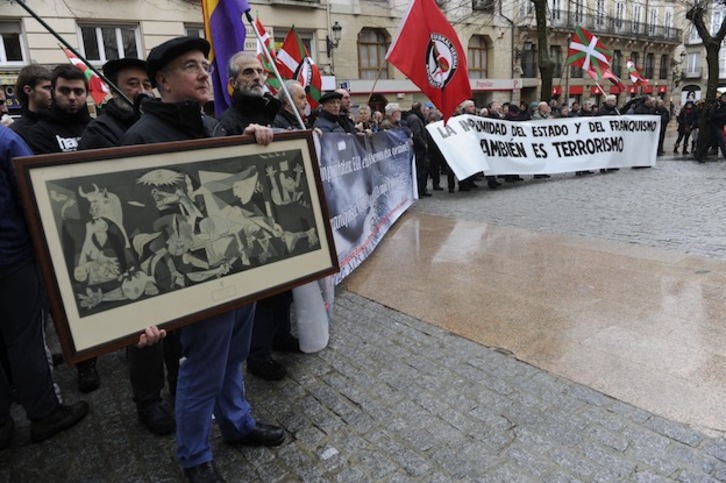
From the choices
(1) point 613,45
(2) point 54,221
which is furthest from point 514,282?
(1) point 613,45

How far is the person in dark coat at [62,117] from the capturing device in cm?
341

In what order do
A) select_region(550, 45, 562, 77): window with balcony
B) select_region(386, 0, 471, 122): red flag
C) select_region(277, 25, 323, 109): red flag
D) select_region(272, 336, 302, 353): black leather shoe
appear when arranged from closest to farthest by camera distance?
select_region(272, 336, 302, 353): black leather shoe, select_region(386, 0, 471, 122): red flag, select_region(277, 25, 323, 109): red flag, select_region(550, 45, 562, 77): window with balcony

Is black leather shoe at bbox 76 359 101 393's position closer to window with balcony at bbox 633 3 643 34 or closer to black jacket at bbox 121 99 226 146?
black jacket at bbox 121 99 226 146

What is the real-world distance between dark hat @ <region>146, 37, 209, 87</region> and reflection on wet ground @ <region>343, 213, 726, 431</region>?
264 cm

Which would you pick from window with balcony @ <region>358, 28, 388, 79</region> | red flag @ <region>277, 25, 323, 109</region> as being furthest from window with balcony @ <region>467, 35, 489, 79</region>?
red flag @ <region>277, 25, 323, 109</region>

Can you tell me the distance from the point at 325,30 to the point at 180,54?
2333 centimetres

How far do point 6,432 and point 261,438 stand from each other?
142 centimetres

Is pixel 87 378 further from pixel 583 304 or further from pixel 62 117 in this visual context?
pixel 583 304

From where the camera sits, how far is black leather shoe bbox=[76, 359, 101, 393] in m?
3.23

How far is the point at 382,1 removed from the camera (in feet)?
84.2

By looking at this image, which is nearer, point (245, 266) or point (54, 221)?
point (54, 221)

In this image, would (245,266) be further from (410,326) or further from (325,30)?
(325,30)

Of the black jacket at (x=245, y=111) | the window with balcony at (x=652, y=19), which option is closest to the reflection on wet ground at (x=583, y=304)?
the black jacket at (x=245, y=111)

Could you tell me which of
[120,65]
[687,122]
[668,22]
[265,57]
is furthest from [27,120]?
[668,22]
